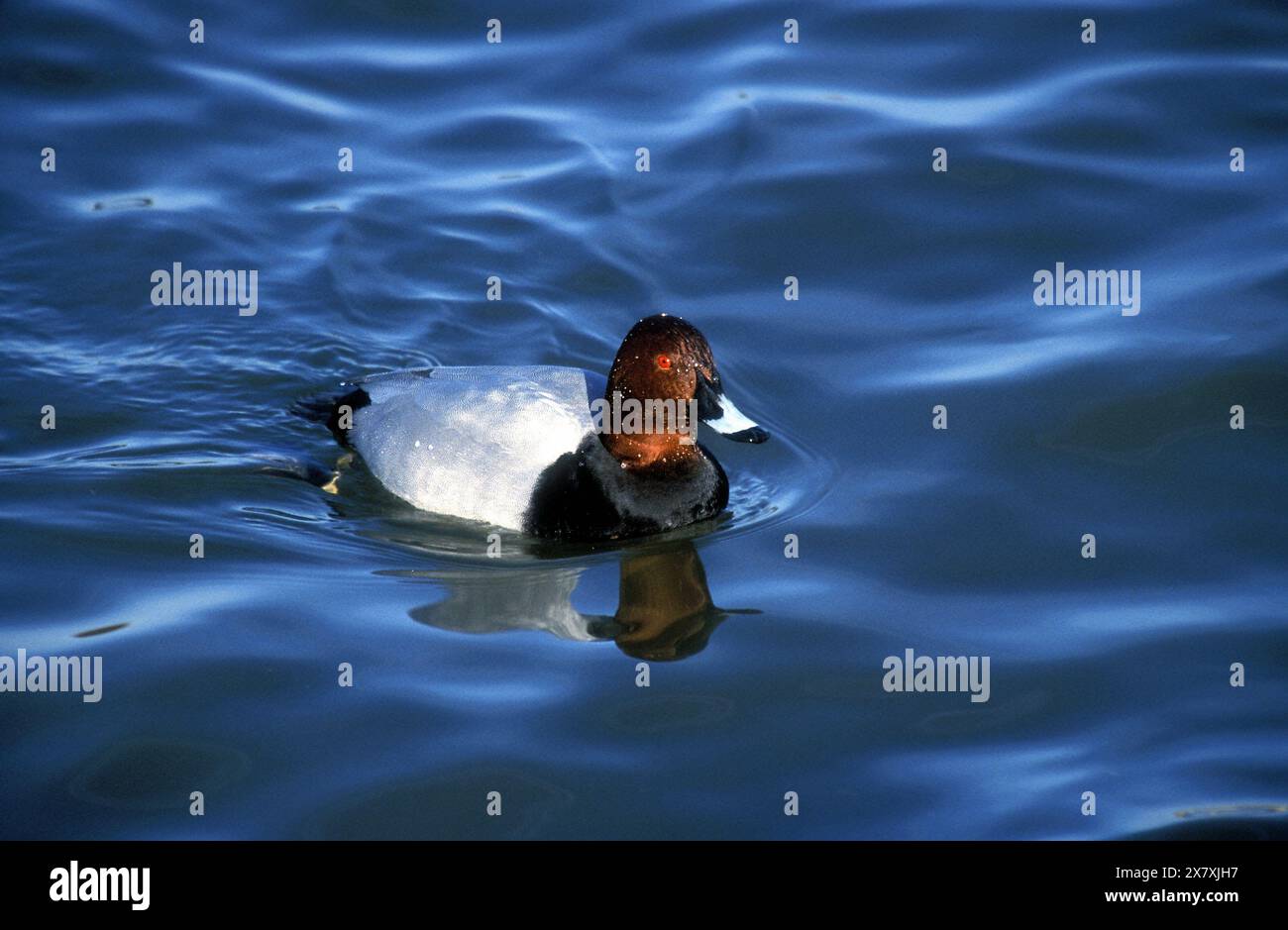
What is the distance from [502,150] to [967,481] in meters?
4.78

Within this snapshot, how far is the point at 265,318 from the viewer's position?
8719mm

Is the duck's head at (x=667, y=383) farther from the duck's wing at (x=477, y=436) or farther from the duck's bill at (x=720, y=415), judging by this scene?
the duck's wing at (x=477, y=436)

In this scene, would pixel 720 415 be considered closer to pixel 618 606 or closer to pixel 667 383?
pixel 667 383

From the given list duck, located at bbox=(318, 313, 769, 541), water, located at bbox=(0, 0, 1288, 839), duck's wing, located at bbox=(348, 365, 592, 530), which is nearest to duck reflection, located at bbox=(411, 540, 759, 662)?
water, located at bbox=(0, 0, 1288, 839)

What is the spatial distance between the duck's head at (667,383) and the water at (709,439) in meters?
0.47

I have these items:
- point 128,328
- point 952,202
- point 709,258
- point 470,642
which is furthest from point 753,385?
point 128,328

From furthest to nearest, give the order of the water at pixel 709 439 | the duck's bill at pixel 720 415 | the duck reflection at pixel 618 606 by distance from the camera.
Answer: the duck's bill at pixel 720 415, the duck reflection at pixel 618 606, the water at pixel 709 439

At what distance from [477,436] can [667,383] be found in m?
0.91

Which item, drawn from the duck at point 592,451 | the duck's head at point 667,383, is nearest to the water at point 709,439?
A: the duck at point 592,451

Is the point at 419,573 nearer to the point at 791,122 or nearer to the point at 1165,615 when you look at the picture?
the point at 1165,615

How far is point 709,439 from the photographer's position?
7.73 m

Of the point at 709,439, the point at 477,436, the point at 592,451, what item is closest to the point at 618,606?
the point at 592,451

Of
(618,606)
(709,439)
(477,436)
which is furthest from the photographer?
(709,439)

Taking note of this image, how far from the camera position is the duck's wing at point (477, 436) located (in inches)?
268
